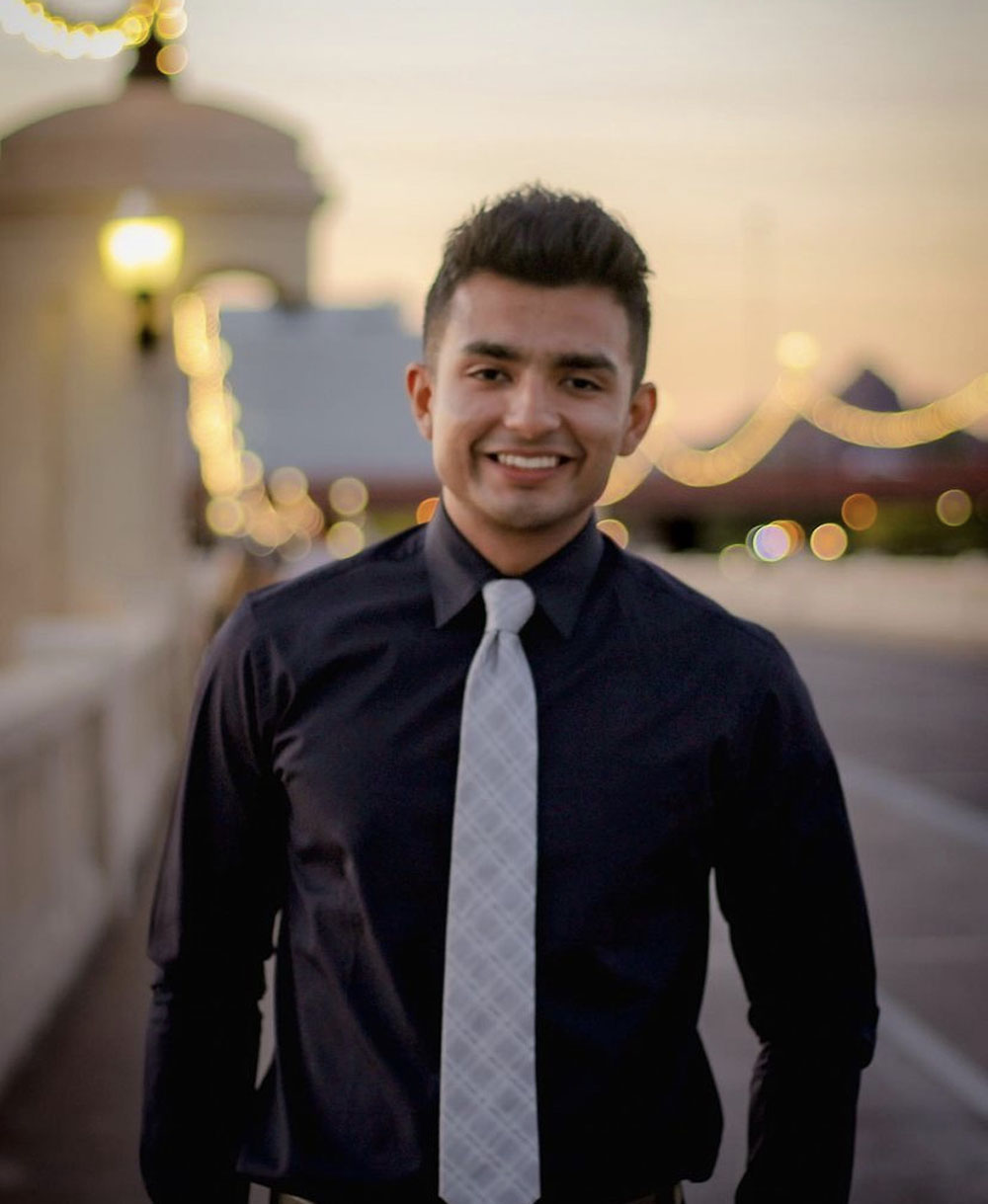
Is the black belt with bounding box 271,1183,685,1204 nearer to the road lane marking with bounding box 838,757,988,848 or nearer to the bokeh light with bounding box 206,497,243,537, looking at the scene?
the road lane marking with bounding box 838,757,988,848

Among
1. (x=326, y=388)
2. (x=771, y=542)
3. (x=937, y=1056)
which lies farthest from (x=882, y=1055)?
(x=326, y=388)

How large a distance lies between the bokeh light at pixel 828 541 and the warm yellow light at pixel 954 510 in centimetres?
577

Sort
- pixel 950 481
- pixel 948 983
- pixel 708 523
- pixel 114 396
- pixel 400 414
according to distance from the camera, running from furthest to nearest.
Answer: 1. pixel 400 414
2. pixel 708 523
3. pixel 950 481
4. pixel 114 396
5. pixel 948 983

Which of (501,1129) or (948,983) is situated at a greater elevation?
(501,1129)

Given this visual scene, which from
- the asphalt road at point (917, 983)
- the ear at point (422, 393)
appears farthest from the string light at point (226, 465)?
the ear at point (422, 393)

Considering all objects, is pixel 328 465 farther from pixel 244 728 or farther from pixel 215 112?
pixel 244 728

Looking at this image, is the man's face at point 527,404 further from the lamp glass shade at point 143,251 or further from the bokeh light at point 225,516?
the bokeh light at point 225,516

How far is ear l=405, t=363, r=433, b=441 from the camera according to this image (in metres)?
2.30

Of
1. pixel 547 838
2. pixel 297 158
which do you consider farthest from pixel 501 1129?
pixel 297 158

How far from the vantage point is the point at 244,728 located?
7.09 feet

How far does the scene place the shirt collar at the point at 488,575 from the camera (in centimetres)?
216

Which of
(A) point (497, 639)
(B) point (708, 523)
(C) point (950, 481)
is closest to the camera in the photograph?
(A) point (497, 639)

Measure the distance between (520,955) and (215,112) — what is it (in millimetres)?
11192

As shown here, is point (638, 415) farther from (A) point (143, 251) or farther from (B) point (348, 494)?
(B) point (348, 494)
